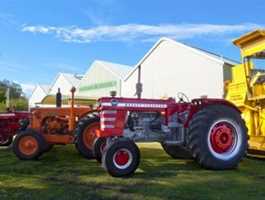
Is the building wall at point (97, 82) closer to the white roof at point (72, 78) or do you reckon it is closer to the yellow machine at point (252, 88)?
the white roof at point (72, 78)

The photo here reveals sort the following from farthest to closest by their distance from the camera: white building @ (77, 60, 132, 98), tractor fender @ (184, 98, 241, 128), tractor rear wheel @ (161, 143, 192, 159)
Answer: white building @ (77, 60, 132, 98) → tractor rear wheel @ (161, 143, 192, 159) → tractor fender @ (184, 98, 241, 128)

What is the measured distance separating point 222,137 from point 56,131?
431 cm

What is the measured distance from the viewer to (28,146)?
32.6 feet

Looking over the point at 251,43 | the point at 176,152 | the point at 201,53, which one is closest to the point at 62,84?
the point at 201,53

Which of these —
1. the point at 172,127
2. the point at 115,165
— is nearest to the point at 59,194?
the point at 115,165

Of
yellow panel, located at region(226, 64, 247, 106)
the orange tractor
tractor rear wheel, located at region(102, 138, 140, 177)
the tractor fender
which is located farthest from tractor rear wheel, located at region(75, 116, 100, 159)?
yellow panel, located at region(226, 64, 247, 106)

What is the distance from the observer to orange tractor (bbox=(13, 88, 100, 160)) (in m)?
9.91

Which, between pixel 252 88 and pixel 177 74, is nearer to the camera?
pixel 252 88

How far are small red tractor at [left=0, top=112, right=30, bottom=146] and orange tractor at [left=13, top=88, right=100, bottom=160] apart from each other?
272 cm

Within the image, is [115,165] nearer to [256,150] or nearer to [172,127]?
[172,127]

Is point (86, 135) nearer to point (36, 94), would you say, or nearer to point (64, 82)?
point (64, 82)

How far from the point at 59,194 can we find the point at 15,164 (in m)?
3.53

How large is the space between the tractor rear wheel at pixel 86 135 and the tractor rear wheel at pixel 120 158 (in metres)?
2.85

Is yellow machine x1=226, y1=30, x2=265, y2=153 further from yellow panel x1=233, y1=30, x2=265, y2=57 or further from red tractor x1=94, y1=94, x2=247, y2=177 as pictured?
red tractor x1=94, y1=94, x2=247, y2=177
